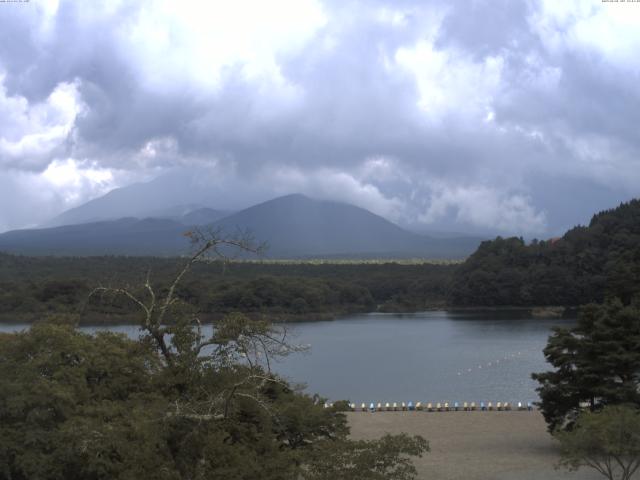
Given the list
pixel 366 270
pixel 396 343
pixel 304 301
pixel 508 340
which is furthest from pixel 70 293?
pixel 366 270

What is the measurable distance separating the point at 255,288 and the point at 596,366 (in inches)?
1741

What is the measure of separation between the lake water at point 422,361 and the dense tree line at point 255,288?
20.6ft

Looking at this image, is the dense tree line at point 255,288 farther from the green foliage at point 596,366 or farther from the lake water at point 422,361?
the green foliage at point 596,366

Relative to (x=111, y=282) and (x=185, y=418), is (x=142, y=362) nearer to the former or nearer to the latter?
(x=111, y=282)

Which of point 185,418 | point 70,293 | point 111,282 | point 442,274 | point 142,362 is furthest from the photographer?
point 442,274

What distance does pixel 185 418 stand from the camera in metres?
6.92

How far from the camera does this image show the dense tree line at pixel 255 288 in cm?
5234

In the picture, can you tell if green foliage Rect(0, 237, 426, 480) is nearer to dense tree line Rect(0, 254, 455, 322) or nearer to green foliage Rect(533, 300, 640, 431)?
green foliage Rect(533, 300, 640, 431)

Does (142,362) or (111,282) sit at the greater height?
(111,282)

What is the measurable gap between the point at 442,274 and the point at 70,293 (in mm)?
40909

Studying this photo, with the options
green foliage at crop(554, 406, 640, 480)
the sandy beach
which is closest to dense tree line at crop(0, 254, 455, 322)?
the sandy beach

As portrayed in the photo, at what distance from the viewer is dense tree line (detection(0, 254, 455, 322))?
52344 millimetres

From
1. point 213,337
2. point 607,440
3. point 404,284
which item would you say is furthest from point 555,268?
point 213,337

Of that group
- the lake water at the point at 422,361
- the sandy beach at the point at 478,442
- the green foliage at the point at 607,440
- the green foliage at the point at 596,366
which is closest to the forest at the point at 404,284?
the lake water at the point at 422,361
